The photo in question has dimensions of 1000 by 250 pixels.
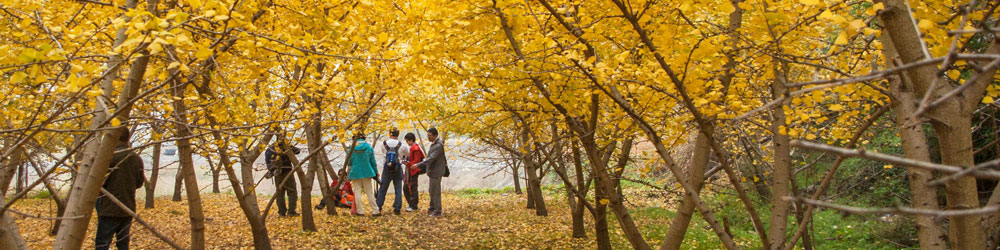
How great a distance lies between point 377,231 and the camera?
8.53 m

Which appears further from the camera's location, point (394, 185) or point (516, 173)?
point (516, 173)

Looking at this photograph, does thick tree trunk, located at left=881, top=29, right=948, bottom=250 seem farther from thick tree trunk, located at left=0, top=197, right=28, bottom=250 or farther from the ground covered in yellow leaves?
the ground covered in yellow leaves

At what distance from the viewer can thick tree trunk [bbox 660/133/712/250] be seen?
4191 millimetres

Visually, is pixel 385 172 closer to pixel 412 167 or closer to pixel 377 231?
pixel 412 167

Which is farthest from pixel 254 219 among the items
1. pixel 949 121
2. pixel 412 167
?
pixel 949 121

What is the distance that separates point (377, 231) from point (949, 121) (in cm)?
718

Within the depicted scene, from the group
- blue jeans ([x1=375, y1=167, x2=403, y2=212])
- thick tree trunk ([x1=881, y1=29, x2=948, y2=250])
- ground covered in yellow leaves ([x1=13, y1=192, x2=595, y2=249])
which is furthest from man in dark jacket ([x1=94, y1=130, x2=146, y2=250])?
thick tree trunk ([x1=881, y1=29, x2=948, y2=250])

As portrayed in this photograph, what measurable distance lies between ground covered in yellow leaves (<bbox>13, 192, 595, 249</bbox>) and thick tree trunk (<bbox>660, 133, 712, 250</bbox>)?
306cm

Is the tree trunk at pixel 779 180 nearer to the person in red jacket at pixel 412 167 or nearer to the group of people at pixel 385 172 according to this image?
the group of people at pixel 385 172

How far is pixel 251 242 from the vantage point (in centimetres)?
766

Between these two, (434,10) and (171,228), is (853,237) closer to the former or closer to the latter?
(434,10)

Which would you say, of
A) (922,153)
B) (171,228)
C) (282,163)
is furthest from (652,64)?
(171,228)

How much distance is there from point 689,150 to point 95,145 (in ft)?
32.5

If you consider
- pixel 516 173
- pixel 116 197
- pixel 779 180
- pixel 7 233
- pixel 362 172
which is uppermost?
pixel 516 173
